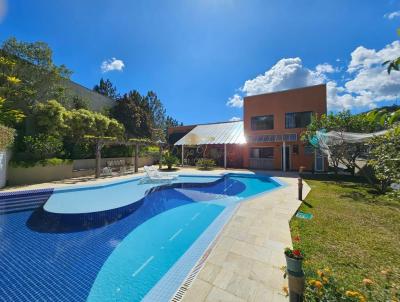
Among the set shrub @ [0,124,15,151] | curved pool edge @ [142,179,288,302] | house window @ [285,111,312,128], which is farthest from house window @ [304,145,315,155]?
shrub @ [0,124,15,151]

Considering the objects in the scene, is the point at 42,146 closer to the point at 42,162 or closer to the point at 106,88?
the point at 42,162

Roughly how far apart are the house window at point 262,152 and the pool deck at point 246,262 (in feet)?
49.7

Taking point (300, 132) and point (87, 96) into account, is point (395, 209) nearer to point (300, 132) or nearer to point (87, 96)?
point (300, 132)

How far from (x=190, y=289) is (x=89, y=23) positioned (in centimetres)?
1433

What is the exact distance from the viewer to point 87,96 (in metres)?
22.3

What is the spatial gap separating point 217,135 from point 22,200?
1820 centimetres

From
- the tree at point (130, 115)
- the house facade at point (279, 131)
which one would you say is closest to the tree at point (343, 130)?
the house facade at point (279, 131)

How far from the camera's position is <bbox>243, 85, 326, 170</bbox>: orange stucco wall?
59.1 feet

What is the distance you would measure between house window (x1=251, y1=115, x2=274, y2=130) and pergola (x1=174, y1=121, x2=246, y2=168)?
5.85 ft

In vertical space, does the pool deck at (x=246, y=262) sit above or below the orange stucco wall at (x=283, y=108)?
below

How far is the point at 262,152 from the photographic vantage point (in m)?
21.2

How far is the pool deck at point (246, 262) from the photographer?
2.87 meters

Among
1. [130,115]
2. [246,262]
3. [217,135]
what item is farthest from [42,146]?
[217,135]

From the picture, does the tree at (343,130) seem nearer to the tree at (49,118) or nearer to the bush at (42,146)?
the bush at (42,146)
